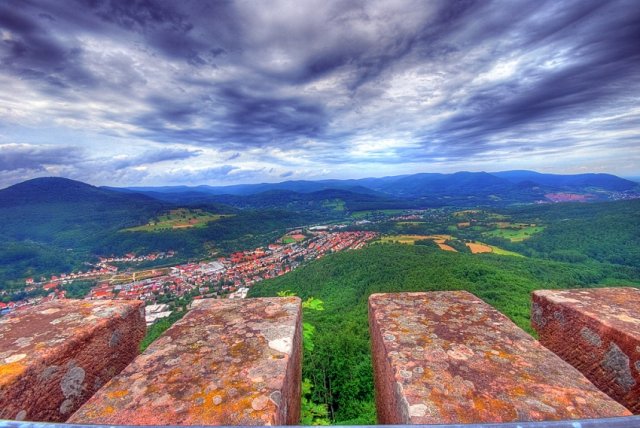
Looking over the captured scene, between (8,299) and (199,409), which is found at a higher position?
(199,409)

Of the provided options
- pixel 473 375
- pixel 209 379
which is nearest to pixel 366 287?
pixel 473 375

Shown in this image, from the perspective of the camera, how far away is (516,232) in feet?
251

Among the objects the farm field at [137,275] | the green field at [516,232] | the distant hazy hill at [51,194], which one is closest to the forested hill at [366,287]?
the green field at [516,232]

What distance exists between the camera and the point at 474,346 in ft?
7.94

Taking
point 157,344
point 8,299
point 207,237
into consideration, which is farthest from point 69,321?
point 207,237

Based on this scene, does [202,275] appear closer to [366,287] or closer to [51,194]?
[366,287]

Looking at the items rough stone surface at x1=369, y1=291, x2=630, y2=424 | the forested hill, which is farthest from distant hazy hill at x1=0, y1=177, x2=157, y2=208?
rough stone surface at x1=369, y1=291, x2=630, y2=424

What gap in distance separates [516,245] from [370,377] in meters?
71.9

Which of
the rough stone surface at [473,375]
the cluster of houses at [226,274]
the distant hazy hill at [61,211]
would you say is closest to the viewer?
the rough stone surface at [473,375]

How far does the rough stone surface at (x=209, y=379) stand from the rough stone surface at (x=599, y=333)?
2765mm

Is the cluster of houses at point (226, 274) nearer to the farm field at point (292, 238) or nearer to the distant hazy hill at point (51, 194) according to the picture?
the farm field at point (292, 238)

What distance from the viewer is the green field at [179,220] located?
106 meters

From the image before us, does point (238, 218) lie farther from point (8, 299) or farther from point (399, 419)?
point (399, 419)

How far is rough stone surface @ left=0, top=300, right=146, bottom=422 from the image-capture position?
6.42ft
